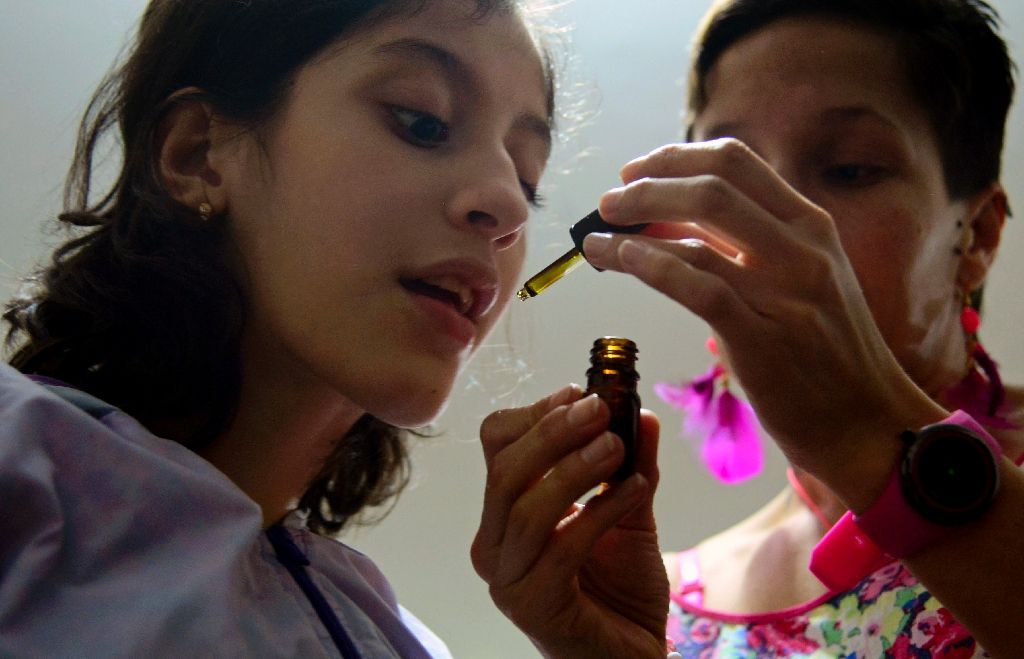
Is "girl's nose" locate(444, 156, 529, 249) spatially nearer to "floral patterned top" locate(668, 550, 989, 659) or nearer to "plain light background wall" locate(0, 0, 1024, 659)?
"floral patterned top" locate(668, 550, 989, 659)

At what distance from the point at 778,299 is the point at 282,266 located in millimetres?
333

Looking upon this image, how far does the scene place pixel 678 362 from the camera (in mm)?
1313

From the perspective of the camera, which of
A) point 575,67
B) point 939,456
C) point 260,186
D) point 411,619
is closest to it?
point 939,456

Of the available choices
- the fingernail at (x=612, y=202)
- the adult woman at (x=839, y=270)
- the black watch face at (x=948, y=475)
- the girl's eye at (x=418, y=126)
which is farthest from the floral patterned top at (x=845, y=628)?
the girl's eye at (x=418, y=126)

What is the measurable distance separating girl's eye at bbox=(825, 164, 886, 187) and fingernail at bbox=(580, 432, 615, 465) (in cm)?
41

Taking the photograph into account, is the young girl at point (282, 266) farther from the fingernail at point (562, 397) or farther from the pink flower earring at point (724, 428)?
the pink flower earring at point (724, 428)

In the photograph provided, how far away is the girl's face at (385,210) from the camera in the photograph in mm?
502

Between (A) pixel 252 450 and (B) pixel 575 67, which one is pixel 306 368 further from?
(B) pixel 575 67

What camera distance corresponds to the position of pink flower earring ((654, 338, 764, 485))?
3.51ft

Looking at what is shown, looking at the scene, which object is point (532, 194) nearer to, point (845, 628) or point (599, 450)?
point (599, 450)

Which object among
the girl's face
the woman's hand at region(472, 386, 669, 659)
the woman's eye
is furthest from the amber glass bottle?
the woman's eye

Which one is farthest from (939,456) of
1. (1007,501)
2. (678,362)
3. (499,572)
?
(678,362)

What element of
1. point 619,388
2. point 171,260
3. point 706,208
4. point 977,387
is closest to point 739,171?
point 706,208

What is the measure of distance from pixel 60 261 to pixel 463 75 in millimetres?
364
